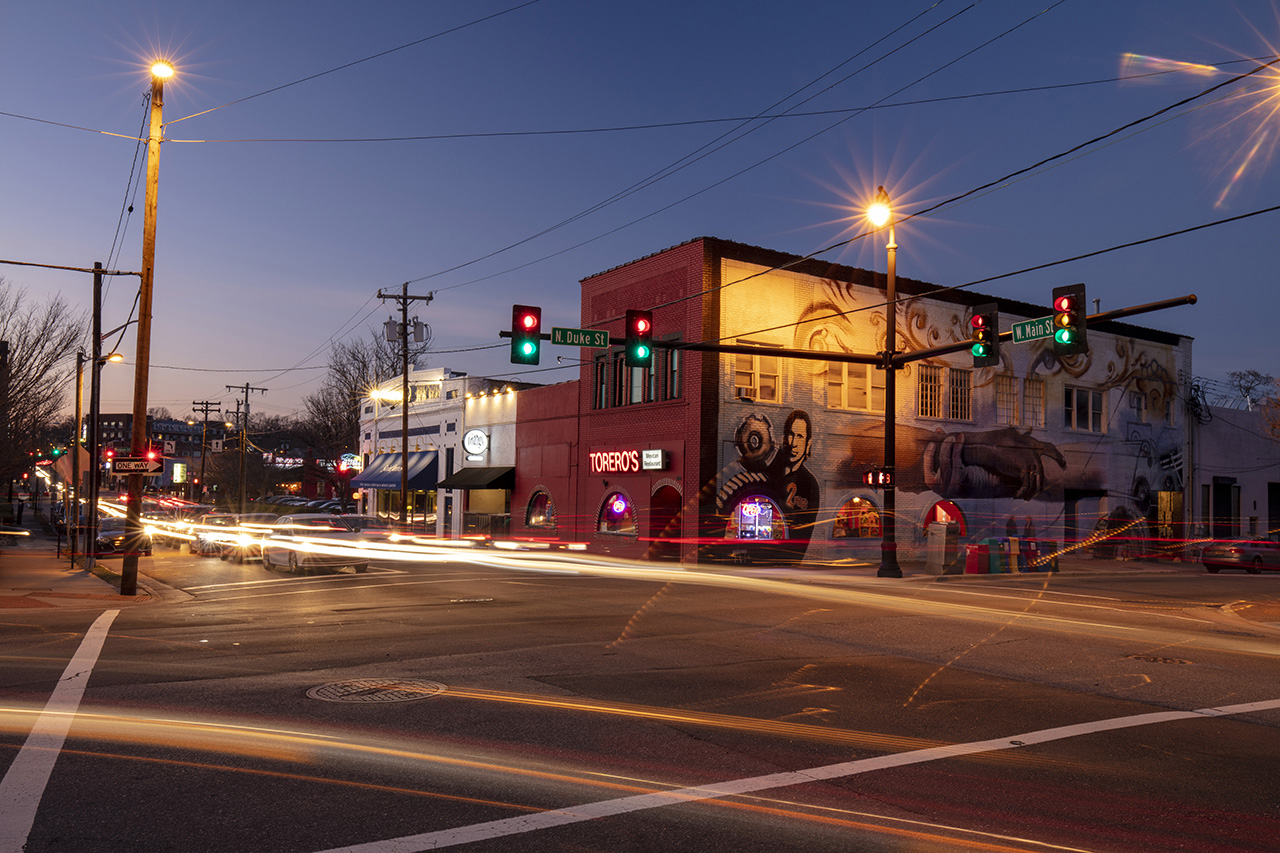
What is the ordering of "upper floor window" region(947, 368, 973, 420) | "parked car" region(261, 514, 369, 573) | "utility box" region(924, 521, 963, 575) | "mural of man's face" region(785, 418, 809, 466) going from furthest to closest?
"upper floor window" region(947, 368, 973, 420) → "mural of man's face" region(785, 418, 809, 466) → "utility box" region(924, 521, 963, 575) → "parked car" region(261, 514, 369, 573)

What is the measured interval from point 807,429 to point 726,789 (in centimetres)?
2679

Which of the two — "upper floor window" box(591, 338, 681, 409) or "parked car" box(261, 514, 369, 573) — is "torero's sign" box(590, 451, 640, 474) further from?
"parked car" box(261, 514, 369, 573)

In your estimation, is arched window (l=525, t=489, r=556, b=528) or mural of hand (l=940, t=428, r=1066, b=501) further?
arched window (l=525, t=489, r=556, b=528)

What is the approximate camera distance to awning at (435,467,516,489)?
4044 centimetres

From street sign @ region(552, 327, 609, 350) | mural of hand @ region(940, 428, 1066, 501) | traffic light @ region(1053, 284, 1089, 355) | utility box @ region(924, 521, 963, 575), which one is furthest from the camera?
mural of hand @ region(940, 428, 1066, 501)

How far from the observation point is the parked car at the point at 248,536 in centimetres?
2752

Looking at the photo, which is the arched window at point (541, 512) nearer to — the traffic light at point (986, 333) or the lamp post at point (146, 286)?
the lamp post at point (146, 286)

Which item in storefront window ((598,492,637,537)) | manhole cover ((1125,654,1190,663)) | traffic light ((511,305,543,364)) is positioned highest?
traffic light ((511,305,543,364))

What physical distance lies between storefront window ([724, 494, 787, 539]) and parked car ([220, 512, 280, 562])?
14456mm

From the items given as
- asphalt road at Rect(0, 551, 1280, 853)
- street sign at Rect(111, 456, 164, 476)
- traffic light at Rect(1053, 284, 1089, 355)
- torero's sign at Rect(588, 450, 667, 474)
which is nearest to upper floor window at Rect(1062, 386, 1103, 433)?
torero's sign at Rect(588, 450, 667, 474)

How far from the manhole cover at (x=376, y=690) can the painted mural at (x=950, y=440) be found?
21502 mm

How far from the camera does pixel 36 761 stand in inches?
248

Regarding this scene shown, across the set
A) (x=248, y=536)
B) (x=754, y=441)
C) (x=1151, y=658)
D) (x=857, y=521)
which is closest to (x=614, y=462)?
(x=754, y=441)

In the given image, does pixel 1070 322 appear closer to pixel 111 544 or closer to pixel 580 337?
pixel 580 337
